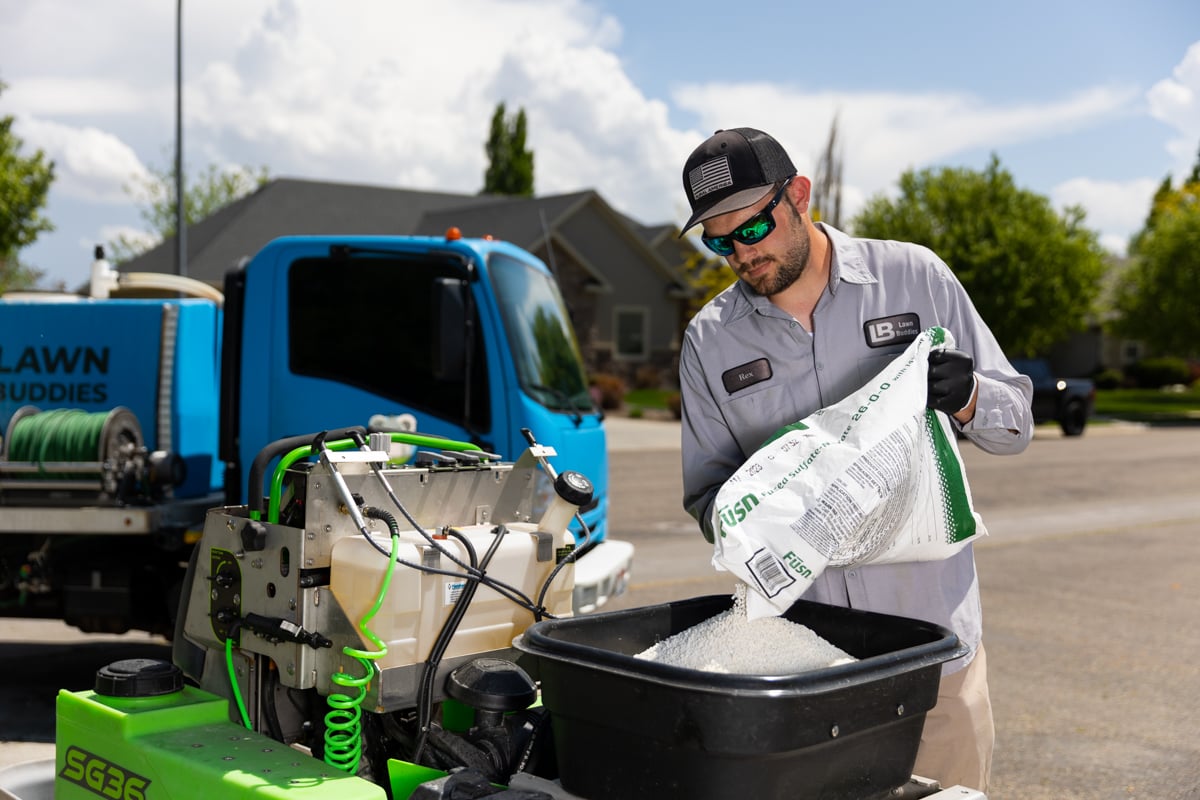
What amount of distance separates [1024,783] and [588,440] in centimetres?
277

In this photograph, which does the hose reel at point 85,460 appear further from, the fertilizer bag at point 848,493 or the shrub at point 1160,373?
the shrub at point 1160,373

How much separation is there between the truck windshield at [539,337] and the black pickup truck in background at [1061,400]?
22045 mm

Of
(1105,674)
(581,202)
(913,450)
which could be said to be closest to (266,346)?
(913,450)

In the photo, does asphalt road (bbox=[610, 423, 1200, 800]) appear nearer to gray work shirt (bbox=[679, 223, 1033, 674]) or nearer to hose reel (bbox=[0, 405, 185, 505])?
gray work shirt (bbox=[679, 223, 1033, 674])

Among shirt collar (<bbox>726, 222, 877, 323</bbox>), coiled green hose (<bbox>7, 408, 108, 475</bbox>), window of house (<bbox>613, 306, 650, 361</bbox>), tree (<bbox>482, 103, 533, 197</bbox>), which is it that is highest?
tree (<bbox>482, 103, 533, 197</bbox>)

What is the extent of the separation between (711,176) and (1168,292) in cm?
4161

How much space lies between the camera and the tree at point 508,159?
57.7 metres

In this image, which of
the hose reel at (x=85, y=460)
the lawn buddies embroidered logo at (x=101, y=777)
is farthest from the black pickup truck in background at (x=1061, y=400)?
the lawn buddies embroidered logo at (x=101, y=777)

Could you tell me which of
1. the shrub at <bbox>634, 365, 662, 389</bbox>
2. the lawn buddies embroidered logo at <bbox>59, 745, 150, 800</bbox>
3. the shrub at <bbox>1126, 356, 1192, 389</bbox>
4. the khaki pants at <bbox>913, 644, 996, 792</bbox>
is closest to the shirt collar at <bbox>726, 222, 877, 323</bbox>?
the khaki pants at <bbox>913, 644, 996, 792</bbox>

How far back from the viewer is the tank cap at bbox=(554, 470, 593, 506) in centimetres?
306

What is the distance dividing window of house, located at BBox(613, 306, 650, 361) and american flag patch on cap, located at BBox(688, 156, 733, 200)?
33527 millimetres

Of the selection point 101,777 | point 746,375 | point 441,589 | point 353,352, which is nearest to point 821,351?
point 746,375

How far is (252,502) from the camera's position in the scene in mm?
3012

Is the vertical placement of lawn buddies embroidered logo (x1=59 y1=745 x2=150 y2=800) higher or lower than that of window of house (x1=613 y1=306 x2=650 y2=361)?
lower
